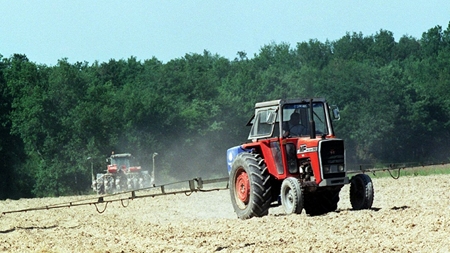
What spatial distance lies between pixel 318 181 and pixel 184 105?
61716 mm

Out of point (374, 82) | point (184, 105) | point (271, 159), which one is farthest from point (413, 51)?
point (271, 159)

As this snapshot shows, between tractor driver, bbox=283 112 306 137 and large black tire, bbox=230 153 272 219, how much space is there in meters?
0.84

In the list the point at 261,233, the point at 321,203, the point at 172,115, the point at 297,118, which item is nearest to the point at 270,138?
the point at 297,118

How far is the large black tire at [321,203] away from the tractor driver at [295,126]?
130 cm

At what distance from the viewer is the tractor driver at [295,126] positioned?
15673 mm

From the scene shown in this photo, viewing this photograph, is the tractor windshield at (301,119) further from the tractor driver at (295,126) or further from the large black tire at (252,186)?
the large black tire at (252,186)

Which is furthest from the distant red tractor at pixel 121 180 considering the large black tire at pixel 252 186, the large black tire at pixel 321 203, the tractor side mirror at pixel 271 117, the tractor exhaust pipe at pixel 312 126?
the tractor exhaust pipe at pixel 312 126

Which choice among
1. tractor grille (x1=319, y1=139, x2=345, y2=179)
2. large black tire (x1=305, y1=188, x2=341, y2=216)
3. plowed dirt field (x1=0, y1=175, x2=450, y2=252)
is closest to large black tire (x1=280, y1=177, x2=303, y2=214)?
plowed dirt field (x1=0, y1=175, x2=450, y2=252)

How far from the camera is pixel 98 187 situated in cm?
3997

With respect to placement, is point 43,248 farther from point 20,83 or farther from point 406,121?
point 406,121

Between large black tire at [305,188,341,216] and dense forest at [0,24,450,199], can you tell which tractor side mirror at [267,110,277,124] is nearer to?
large black tire at [305,188,341,216]

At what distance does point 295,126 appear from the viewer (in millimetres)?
15758

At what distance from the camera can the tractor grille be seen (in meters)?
14.8

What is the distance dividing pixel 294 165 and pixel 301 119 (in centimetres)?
105
